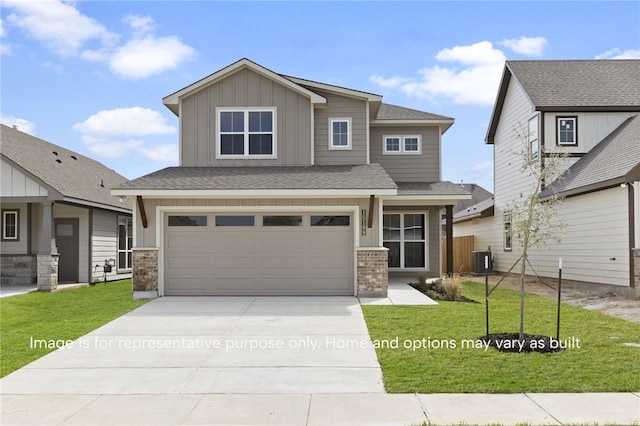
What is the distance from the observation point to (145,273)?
1417cm

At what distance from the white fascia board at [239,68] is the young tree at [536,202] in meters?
5.66

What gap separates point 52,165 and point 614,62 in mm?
21222

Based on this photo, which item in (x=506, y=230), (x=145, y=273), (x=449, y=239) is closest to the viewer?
(x=145, y=273)

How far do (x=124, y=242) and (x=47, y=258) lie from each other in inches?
231

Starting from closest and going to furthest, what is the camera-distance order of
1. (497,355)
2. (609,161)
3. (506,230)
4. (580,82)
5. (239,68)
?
(497,355)
(239,68)
(609,161)
(580,82)
(506,230)

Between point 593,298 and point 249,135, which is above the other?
point 249,135

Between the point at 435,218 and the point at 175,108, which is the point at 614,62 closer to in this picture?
the point at 435,218

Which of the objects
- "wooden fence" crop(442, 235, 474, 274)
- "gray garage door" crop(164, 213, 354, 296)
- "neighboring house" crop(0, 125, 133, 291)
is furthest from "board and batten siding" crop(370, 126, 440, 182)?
"neighboring house" crop(0, 125, 133, 291)

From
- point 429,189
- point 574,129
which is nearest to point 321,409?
point 429,189

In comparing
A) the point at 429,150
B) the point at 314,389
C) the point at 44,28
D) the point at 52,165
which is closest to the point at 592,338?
the point at 314,389

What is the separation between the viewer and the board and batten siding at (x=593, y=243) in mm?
14898

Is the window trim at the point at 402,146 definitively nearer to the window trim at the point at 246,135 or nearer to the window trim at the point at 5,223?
the window trim at the point at 246,135

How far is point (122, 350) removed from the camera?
9000 mm

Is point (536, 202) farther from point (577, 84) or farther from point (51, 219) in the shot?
point (51, 219)
